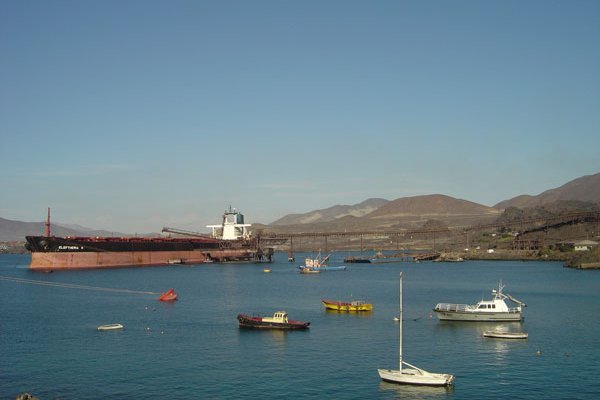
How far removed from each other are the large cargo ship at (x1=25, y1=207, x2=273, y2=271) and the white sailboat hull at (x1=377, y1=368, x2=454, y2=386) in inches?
3888

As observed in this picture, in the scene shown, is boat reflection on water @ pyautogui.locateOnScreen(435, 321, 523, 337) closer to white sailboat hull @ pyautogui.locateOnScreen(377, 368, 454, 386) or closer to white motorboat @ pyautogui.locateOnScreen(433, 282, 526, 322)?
white motorboat @ pyautogui.locateOnScreen(433, 282, 526, 322)

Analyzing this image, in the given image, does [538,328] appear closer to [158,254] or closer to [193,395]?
[193,395]

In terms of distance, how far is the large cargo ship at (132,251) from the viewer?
419 feet

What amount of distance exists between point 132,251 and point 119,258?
537 cm

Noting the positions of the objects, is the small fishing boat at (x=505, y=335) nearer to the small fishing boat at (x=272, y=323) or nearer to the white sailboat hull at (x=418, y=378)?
the small fishing boat at (x=272, y=323)

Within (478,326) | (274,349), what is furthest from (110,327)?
(478,326)

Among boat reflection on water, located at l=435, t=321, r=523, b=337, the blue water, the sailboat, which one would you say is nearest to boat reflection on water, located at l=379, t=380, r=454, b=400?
the blue water

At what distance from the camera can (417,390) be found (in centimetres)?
3731

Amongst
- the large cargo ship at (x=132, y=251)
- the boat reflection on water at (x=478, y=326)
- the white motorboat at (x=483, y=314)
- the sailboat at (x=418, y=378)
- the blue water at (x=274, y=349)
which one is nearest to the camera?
the sailboat at (x=418, y=378)

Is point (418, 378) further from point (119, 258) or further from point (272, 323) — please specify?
point (119, 258)

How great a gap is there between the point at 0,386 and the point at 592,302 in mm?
64392

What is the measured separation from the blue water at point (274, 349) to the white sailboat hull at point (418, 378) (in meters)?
0.46

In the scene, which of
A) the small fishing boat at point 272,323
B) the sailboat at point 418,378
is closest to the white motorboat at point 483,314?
the small fishing boat at point 272,323

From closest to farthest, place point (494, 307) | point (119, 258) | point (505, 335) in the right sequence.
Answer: point (505, 335)
point (494, 307)
point (119, 258)
